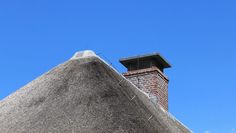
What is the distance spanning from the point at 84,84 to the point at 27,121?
1.17 m

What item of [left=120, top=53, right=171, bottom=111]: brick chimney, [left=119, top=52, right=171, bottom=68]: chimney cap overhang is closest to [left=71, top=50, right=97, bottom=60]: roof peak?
[left=120, top=53, right=171, bottom=111]: brick chimney

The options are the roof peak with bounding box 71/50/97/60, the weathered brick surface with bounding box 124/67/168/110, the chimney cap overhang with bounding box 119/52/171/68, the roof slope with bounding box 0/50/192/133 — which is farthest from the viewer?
the chimney cap overhang with bounding box 119/52/171/68

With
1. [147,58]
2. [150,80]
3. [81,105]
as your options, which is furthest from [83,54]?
[147,58]

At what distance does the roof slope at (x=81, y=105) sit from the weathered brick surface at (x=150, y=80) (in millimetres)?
2048

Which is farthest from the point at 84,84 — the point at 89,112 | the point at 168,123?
the point at 168,123

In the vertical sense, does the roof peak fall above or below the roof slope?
above

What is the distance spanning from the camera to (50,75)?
345 inches

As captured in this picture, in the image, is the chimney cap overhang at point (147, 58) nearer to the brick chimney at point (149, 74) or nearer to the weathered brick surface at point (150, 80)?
the brick chimney at point (149, 74)

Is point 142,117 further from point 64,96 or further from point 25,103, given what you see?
point 25,103

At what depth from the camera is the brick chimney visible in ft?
37.0

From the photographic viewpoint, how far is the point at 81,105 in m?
7.48

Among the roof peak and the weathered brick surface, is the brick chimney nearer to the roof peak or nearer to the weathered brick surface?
the weathered brick surface

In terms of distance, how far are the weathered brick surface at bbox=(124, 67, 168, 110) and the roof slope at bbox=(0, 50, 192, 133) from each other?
2048 millimetres

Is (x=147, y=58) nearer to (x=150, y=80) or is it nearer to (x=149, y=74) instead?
(x=149, y=74)
